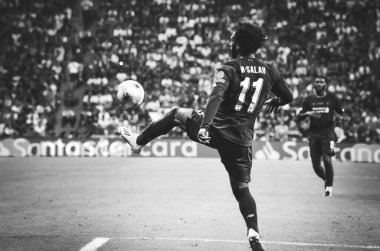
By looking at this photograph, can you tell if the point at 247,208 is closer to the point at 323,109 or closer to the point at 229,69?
the point at 229,69

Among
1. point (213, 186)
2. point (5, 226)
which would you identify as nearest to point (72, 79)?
point (213, 186)

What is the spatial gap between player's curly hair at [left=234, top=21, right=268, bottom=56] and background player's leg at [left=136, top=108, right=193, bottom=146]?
82 centimetres

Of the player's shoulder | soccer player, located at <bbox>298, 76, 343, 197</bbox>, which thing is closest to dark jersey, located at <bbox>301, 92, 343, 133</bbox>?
soccer player, located at <bbox>298, 76, 343, 197</bbox>

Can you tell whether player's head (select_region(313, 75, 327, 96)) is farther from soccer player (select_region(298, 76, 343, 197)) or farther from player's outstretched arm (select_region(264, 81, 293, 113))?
player's outstretched arm (select_region(264, 81, 293, 113))

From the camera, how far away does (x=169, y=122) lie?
576 centimetres

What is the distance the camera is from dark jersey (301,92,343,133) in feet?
36.2

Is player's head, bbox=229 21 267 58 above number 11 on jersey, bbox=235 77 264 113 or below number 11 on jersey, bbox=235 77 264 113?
above

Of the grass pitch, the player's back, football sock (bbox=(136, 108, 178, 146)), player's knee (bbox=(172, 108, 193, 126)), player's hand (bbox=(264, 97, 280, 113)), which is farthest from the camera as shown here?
the grass pitch

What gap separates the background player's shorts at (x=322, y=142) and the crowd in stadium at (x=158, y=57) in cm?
1321

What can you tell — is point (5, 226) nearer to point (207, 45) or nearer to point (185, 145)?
point (185, 145)

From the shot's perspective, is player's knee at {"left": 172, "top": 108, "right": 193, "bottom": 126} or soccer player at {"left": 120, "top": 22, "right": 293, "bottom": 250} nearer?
soccer player at {"left": 120, "top": 22, "right": 293, "bottom": 250}

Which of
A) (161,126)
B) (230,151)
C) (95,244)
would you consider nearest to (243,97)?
Result: (230,151)

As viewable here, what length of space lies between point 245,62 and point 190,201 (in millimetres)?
4719

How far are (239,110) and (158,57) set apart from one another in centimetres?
2277
